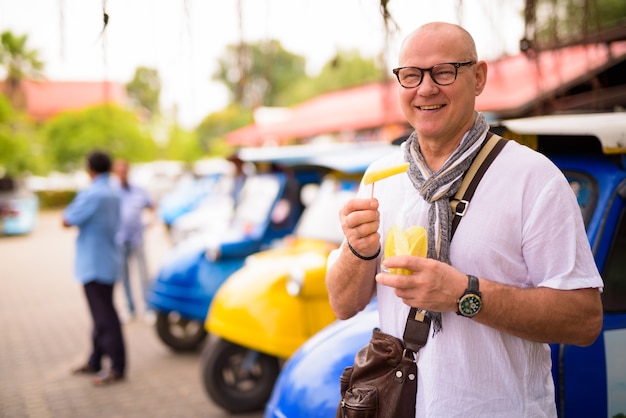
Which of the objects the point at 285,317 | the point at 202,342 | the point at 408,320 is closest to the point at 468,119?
the point at 408,320

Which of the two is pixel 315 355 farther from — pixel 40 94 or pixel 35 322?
pixel 40 94

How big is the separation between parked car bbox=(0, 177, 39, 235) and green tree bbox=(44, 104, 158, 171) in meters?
10.4

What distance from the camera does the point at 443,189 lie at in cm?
183

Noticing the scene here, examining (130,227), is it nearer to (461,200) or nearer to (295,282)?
(295,282)

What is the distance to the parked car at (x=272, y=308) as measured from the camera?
4.74 meters

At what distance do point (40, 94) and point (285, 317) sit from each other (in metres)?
69.0

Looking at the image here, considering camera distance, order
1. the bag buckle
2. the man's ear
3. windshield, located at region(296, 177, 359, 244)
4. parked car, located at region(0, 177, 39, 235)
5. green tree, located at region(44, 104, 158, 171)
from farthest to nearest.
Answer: green tree, located at region(44, 104, 158, 171) < parked car, located at region(0, 177, 39, 235) < windshield, located at region(296, 177, 359, 244) < the man's ear < the bag buckle

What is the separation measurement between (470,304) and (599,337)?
1092 mm

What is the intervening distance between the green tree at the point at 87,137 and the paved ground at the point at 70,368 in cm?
2045

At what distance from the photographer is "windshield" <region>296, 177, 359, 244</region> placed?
5.47 meters

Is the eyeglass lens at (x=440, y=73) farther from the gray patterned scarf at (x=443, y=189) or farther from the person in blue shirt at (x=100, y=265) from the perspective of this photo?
the person in blue shirt at (x=100, y=265)

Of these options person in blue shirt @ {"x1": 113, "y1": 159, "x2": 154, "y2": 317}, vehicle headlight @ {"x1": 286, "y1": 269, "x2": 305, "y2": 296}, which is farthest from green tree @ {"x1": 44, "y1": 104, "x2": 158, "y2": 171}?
vehicle headlight @ {"x1": 286, "y1": 269, "x2": 305, "y2": 296}

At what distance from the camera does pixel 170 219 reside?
1802cm

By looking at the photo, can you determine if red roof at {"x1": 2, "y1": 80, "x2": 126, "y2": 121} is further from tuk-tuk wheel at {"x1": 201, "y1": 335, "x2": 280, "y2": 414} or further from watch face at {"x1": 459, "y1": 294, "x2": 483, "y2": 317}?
watch face at {"x1": 459, "y1": 294, "x2": 483, "y2": 317}
